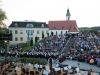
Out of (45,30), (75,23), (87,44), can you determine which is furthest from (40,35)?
(87,44)

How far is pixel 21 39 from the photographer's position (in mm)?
60625

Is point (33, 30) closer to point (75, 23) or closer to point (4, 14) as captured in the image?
point (75, 23)

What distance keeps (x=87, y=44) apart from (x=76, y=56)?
448 cm

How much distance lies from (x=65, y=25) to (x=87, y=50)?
4563cm

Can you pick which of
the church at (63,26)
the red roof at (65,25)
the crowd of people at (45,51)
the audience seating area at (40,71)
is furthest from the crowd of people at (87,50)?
the church at (63,26)

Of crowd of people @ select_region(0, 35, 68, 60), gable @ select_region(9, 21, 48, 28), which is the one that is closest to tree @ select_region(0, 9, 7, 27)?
crowd of people @ select_region(0, 35, 68, 60)

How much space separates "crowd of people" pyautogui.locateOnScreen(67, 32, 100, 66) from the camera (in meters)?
25.5

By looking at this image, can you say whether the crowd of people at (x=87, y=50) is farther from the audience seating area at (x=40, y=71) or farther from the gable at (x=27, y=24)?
the gable at (x=27, y=24)

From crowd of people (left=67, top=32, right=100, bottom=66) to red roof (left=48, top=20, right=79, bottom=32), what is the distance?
3677 centimetres

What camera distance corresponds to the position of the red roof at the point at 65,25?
238ft

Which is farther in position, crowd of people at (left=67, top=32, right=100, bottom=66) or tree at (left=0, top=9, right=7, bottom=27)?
tree at (left=0, top=9, right=7, bottom=27)

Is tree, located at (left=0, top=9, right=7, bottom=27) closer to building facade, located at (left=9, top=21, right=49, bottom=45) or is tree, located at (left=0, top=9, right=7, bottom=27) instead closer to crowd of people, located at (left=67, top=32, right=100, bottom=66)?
crowd of people, located at (left=67, top=32, right=100, bottom=66)

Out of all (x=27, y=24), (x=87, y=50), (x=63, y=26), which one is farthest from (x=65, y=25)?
(x=87, y=50)

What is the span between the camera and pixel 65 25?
75000 mm
